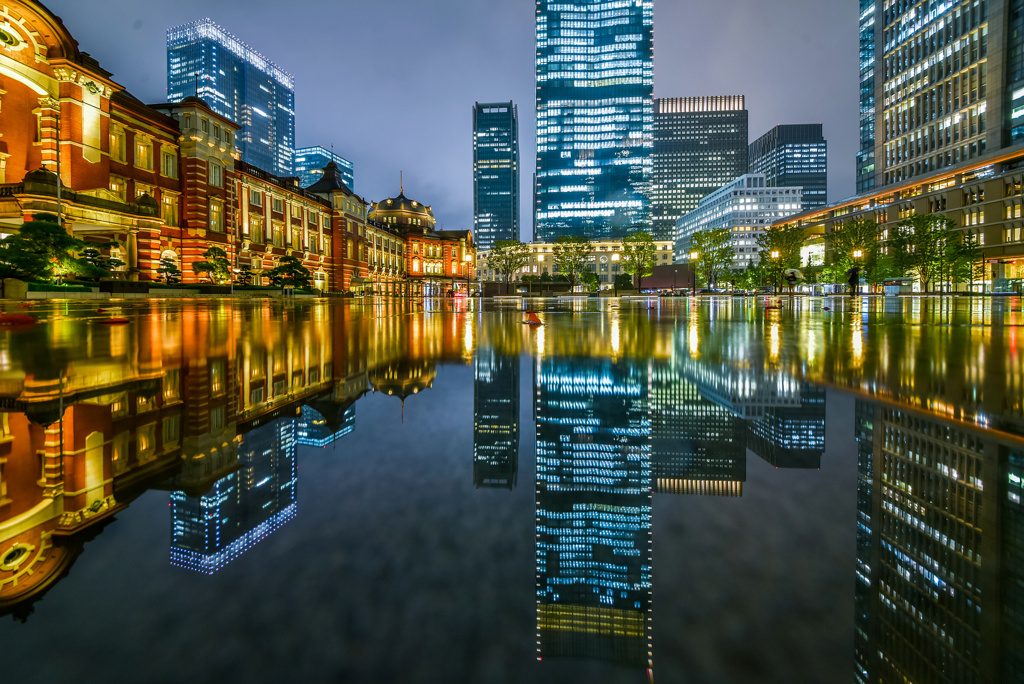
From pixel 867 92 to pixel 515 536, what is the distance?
13082 centimetres

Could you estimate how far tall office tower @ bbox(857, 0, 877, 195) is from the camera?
98250 millimetres

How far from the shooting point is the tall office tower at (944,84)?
2603 inches

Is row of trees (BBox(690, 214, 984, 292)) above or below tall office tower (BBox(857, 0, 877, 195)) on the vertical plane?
below

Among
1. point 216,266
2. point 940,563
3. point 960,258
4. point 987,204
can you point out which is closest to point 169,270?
point 216,266

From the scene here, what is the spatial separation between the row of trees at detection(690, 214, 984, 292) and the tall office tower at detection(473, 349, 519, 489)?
45860 mm

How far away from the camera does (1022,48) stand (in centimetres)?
6412

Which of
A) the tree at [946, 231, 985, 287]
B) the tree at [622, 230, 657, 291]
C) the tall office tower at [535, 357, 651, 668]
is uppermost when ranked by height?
the tree at [622, 230, 657, 291]

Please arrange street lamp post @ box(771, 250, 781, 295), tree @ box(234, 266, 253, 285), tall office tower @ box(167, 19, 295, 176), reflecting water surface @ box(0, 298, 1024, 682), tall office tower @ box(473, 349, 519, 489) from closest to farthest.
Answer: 1. reflecting water surface @ box(0, 298, 1024, 682)
2. tall office tower @ box(473, 349, 519, 489)
3. tree @ box(234, 266, 253, 285)
4. street lamp post @ box(771, 250, 781, 295)
5. tall office tower @ box(167, 19, 295, 176)

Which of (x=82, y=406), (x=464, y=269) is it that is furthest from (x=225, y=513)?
(x=464, y=269)

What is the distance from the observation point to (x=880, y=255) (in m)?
67.0

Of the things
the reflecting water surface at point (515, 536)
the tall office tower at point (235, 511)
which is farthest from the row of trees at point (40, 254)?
the tall office tower at point (235, 511)

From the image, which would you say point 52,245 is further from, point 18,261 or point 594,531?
point 594,531

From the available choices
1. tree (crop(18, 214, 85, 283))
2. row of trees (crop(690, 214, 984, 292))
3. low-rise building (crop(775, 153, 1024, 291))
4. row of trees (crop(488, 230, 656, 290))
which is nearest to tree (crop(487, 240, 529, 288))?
row of trees (crop(488, 230, 656, 290))

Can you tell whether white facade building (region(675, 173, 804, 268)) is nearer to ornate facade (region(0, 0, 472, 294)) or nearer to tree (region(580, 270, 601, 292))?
tree (region(580, 270, 601, 292))
